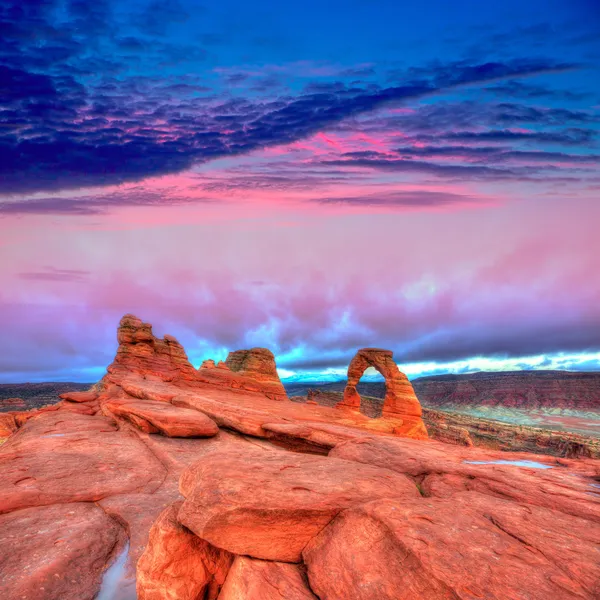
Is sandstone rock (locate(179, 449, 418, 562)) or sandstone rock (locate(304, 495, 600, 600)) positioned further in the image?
sandstone rock (locate(179, 449, 418, 562))

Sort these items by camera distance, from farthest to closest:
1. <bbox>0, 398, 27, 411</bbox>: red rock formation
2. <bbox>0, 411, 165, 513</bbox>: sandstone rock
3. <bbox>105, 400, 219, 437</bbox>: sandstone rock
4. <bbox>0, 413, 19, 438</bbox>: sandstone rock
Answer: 1. <bbox>0, 398, 27, 411</bbox>: red rock formation
2. <bbox>0, 413, 19, 438</bbox>: sandstone rock
3. <bbox>105, 400, 219, 437</bbox>: sandstone rock
4. <bbox>0, 411, 165, 513</bbox>: sandstone rock

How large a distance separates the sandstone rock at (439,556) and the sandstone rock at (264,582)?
348 mm

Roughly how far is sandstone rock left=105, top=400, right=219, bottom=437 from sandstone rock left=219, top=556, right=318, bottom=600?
589 inches

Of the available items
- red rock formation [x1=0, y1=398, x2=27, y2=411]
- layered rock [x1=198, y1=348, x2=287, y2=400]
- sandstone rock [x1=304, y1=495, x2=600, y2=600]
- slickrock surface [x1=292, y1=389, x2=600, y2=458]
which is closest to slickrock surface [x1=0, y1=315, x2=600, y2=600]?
sandstone rock [x1=304, y1=495, x2=600, y2=600]

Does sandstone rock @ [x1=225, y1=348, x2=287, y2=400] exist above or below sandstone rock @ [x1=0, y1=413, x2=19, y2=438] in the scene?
above

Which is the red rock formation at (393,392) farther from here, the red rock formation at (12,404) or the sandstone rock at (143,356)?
the red rock formation at (12,404)

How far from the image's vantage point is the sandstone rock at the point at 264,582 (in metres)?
8.52

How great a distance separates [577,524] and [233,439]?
1897 cm

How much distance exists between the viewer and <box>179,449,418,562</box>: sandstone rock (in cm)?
947

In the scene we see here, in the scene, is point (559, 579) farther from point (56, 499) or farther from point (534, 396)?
point (534, 396)

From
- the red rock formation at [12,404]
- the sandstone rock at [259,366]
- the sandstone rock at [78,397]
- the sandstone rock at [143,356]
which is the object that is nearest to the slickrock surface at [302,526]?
the sandstone rock at [78,397]

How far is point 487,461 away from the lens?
17219mm

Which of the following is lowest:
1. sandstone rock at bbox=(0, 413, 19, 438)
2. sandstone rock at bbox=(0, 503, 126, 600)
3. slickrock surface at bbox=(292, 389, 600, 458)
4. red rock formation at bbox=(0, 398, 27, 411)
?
slickrock surface at bbox=(292, 389, 600, 458)

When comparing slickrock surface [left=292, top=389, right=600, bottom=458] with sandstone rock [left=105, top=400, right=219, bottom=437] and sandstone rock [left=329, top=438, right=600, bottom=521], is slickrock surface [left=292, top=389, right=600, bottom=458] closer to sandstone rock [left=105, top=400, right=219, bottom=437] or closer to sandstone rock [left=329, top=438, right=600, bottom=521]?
sandstone rock [left=105, top=400, right=219, bottom=437]
